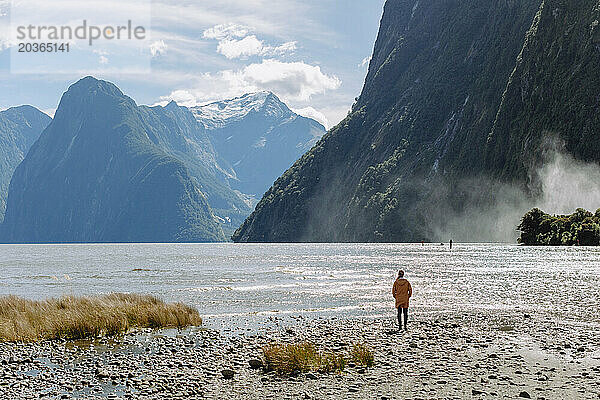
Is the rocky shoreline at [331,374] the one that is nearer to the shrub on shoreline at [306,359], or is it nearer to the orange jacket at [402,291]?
the shrub on shoreline at [306,359]

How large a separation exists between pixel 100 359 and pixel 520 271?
182ft

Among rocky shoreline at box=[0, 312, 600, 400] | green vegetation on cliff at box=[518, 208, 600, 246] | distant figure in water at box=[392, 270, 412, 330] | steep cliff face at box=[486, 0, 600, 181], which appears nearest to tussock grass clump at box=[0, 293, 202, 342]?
rocky shoreline at box=[0, 312, 600, 400]

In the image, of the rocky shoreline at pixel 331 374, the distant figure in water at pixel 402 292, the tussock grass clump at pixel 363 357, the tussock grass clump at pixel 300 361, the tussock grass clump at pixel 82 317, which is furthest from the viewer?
the distant figure in water at pixel 402 292

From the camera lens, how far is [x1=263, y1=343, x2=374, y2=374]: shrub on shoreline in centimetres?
2014

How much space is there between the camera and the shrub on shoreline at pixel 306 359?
20.1 metres

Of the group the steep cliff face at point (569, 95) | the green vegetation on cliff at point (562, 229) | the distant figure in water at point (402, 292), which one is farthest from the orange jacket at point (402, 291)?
the steep cliff face at point (569, 95)

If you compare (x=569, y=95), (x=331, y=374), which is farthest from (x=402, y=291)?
(x=569, y=95)

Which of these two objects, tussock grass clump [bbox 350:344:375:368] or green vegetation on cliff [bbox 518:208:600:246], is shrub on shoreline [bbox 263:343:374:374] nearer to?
tussock grass clump [bbox 350:344:375:368]

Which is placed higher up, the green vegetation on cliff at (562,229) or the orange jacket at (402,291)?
the green vegetation on cliff at (562,229)

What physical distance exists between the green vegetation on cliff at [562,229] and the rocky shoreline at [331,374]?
396 ft

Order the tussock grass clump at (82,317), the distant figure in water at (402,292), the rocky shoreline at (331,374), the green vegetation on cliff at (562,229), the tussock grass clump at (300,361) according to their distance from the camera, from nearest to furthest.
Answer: the rocky shoreline at (331,374) < the tussock grass clump at (300,361) < the tussock grass clump at (82,317) < the distant figure in water at (402,292) < the green vegetation on cliff at (562,229)

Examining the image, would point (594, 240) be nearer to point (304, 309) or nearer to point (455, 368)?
point (304, 309)

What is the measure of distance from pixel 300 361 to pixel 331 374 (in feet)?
3.87

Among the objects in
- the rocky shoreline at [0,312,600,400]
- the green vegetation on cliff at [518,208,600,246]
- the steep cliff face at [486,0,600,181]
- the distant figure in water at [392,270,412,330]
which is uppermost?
the steep cliff face at [486,0,600,181]
